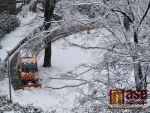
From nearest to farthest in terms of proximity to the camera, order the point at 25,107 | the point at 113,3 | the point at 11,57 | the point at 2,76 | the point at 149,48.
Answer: the point at 149,48 → the point at 113,3 → the point at 25,107 → the point at 2,76 → the point at 11,57

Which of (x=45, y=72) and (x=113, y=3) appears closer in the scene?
(x=113, y=3)

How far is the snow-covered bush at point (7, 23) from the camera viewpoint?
26969 millimetres

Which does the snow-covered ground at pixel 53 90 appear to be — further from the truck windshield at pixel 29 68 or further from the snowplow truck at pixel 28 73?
the truck windshield at pixel 29 68

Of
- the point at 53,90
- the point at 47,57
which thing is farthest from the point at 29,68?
the point at 53,90

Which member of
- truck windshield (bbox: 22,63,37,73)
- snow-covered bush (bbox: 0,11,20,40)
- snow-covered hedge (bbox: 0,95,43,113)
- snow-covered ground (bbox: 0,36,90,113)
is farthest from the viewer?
snow-covered bush (bbox: 0,11,20,40)

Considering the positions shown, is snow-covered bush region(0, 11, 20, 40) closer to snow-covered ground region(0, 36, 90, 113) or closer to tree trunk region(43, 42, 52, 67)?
snow-covered ground region(0, 36, 90, 113)

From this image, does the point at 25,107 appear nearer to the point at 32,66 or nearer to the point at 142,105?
the point at 32,66

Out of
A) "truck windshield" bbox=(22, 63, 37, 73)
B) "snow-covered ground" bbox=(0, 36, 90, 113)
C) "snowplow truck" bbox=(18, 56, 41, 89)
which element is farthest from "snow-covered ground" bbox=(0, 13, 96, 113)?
"truck windshield" bbox=(22, 63, 37, 73)

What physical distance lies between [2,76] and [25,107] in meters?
5.83

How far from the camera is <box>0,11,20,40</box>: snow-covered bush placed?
2697cm

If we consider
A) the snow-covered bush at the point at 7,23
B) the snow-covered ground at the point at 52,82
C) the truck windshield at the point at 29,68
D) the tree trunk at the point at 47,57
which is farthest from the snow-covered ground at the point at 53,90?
the snow-covered bush at the point at 7,23

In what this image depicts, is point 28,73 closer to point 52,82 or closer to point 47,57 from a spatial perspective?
point 52,82

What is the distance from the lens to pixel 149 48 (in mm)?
7773

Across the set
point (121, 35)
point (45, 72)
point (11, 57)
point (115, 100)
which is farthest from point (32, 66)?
point (115, 100)
